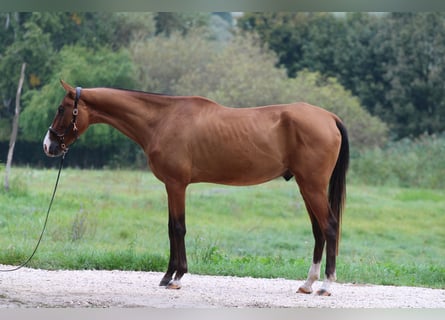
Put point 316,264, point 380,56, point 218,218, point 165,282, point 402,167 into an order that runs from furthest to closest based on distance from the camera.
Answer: point 380,56
point 402,167
point 218,218
point 165,282
point 316,264

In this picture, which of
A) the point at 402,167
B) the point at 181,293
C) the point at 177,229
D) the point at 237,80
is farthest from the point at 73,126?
the point at 237,80

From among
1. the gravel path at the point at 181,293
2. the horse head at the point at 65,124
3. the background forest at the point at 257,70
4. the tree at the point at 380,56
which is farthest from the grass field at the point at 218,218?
the tree at the point at 380,56

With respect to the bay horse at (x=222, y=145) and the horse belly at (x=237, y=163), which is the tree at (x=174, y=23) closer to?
the bay horse at (x=222, y=145)

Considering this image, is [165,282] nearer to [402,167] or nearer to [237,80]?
[402,167]

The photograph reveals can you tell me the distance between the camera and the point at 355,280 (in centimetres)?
767

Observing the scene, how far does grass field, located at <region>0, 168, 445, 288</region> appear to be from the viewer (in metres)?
11.5

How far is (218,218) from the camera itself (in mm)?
13680

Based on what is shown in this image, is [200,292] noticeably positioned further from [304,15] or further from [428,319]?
[304,15]

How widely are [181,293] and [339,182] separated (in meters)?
1.50

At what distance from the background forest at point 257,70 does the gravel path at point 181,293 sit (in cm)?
816

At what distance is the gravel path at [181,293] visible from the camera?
6.13 meters

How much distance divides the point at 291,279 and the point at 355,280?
0.57 meters

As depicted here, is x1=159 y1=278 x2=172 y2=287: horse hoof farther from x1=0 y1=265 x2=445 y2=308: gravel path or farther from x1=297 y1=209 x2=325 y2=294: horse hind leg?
x1=297 y1=209 x2=325 y2=294: horse hind leg

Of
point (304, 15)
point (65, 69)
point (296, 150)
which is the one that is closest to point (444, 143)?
point (304, 15)
